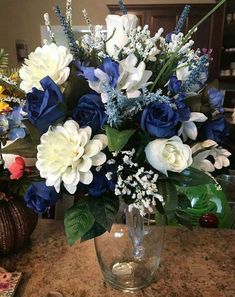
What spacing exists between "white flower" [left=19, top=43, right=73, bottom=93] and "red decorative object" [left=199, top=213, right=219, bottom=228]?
26.6 inches

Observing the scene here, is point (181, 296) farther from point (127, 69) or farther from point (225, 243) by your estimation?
point (127, 69)

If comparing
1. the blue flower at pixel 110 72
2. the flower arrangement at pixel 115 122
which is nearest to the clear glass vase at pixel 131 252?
the flower arrangement at pixel 115 122

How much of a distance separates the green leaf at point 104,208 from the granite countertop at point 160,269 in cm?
26

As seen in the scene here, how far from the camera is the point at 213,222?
950mm

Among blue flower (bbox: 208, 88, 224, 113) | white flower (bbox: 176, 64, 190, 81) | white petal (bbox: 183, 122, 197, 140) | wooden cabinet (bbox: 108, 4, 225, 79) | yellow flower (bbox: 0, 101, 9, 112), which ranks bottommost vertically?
white petal (bbox: 183, 122, 197, 140)

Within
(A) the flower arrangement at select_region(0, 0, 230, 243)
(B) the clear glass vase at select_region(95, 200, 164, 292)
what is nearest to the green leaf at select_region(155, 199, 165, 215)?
(A) the flower arrangement at select_region(0, 0, 230, 243)

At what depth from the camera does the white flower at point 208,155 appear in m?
0.54

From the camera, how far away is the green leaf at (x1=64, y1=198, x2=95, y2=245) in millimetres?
521

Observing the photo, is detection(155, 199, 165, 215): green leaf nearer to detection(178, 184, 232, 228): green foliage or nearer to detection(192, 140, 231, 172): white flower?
detection(192, 140, 231, 172): white flower

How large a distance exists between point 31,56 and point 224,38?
9.48 ft

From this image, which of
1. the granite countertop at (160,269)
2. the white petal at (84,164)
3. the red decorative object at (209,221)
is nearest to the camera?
the white petal at (84,164)

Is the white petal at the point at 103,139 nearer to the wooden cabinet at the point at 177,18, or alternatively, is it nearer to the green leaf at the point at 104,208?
the green leaf at the point at 104,208

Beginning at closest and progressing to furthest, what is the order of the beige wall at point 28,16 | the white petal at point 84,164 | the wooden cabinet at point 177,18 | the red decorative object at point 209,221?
1. the white petal at point 84,164
2. the red decorative object at point 209,221
3. the wooden cabinet at point 177,18
4. the beige wall at point 28,16

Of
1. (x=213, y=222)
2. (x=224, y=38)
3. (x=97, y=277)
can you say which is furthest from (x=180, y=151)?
(x=224, y=38)
